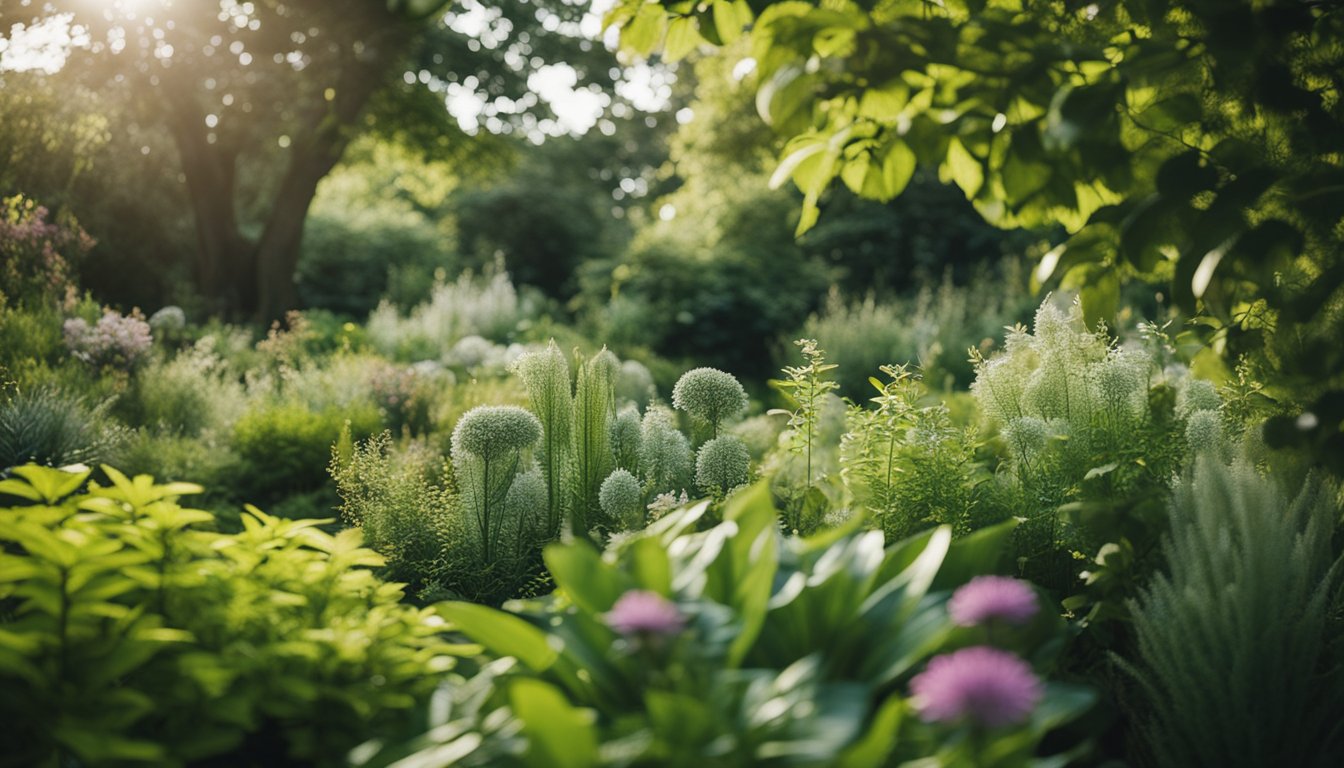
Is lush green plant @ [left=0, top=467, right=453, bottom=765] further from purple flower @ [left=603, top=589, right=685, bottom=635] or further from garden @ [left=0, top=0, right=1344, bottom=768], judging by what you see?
purple flower @ [left=603, top=589, right=685, bottom=635]

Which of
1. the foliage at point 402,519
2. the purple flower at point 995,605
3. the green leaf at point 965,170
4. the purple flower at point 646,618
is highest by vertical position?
the green leaf at point 965,170

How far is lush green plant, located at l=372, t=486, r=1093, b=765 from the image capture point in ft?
3.76

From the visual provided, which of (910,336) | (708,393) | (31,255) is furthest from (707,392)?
(910,336)

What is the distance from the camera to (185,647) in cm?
159

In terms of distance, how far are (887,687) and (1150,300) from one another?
11300mm

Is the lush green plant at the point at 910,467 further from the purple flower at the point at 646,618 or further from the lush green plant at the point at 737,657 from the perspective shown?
the purple flower at the point at 646,618

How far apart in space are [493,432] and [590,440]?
1.17ft

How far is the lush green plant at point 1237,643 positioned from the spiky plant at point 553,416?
1715 mm

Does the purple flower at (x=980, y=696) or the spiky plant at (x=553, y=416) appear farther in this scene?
the spiky plant at (x=553, y=416)

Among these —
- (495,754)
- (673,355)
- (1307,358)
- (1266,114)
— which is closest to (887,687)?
(495,754)

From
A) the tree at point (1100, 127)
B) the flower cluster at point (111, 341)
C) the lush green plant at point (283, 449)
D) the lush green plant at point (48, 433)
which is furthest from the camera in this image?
the flower cluster at point (111, 341)

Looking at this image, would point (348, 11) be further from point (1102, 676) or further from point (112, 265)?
point (1102, 676)

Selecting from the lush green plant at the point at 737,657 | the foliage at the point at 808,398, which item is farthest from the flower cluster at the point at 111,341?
the lush green plant at the point at 737,657

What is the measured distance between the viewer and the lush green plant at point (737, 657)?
1145 millimetres
